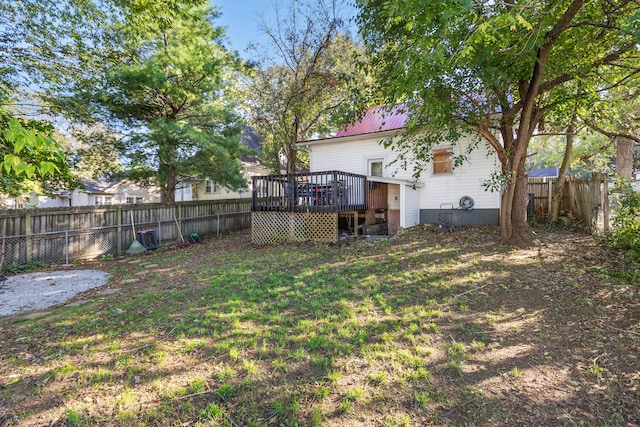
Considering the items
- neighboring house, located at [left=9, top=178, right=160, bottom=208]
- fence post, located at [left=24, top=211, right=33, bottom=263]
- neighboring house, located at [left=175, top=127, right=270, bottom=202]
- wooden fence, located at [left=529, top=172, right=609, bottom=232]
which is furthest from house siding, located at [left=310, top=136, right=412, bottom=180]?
neighboring house, located at [left=9, top=178, right=160, bottom=208]

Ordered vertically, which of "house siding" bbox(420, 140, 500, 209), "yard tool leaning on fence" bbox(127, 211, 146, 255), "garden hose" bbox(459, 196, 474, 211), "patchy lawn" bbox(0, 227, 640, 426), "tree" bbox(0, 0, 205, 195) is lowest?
"patchy lawn" bbox(0, 227, 640, 426)

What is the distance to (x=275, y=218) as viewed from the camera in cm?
Result: 986

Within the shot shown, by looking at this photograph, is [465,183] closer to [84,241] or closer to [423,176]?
[423,176]

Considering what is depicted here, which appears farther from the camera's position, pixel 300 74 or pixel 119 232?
pixel 300 74

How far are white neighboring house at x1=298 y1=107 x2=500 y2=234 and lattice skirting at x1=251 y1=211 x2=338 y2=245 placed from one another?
97.8 inches

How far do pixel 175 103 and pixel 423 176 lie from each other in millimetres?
9581

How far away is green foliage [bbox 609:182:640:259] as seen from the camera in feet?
19.3

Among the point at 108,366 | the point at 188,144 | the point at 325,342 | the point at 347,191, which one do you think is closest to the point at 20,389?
the point at 108,366

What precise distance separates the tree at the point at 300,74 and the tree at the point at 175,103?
6.10 ft

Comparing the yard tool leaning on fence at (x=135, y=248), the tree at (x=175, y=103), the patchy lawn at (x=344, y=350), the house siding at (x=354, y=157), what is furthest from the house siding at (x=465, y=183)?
the yard tool leaning on fence at (x=135, y=248)

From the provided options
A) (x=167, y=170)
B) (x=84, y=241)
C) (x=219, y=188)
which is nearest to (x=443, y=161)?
(x=167, y=170)

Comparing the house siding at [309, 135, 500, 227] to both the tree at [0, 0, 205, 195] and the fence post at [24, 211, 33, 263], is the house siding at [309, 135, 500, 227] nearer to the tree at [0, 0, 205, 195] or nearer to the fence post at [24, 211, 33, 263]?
the tree at [0, 0, 205, 195]

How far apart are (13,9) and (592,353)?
13.0 m

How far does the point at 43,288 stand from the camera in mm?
5828
